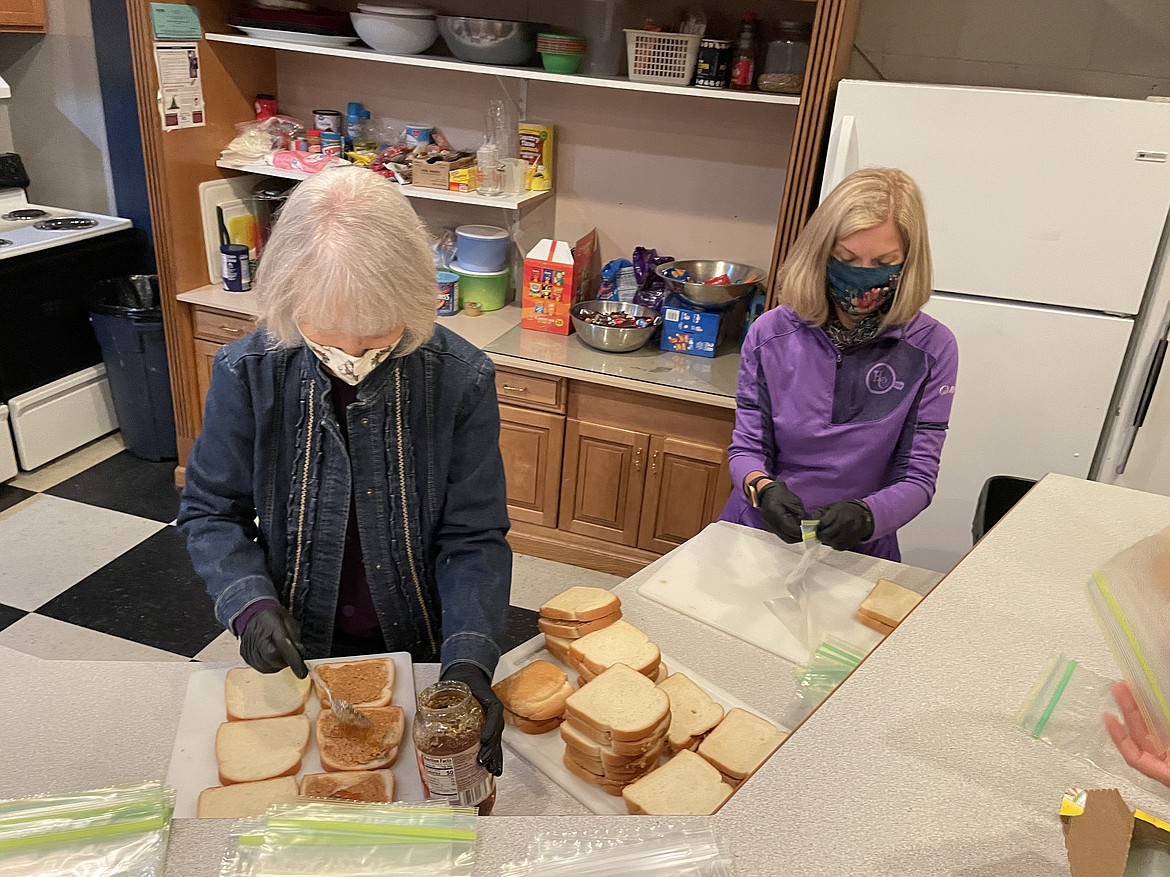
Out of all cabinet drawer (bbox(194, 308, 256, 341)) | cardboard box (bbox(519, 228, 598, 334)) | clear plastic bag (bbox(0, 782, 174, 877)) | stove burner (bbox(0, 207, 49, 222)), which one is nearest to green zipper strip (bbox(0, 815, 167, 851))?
clear plastic bag (bbox(0, 782, 174, 877))

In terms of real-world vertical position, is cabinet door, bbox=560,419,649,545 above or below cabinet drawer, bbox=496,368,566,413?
below

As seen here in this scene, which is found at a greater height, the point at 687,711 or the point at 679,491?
the point at 687,711

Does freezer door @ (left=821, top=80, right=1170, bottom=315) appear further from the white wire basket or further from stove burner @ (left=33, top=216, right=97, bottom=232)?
stove burner @ (left=33, top=216, right=97, bottom=232)

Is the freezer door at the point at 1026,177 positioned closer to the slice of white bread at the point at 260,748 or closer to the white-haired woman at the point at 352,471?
the white-haired woman at the point at 352,471

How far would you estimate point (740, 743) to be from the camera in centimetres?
119

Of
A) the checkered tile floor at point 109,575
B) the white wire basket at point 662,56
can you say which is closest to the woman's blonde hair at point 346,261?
the checkered tile floor at point 109,575

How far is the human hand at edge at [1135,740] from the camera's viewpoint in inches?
Result: 25.9

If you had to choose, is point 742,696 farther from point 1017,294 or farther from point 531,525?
point 531,525

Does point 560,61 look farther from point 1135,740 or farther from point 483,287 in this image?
point 1135,740

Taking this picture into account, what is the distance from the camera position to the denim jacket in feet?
4.16

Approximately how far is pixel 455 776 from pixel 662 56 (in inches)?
90.8

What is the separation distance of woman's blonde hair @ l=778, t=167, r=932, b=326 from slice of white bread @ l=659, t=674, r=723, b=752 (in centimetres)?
78

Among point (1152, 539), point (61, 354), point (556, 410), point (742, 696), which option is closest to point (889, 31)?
point (556, 410)

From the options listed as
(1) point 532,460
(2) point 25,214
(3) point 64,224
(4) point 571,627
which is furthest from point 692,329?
(2) point 25,214
